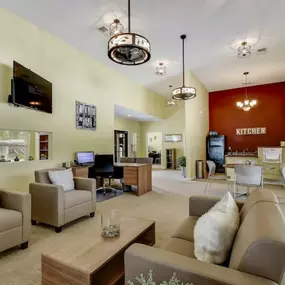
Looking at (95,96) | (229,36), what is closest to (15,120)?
(95,96)

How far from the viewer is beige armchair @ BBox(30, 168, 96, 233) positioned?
119 inches

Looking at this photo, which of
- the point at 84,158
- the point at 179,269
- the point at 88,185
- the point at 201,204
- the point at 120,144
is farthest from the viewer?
the point at 120,144

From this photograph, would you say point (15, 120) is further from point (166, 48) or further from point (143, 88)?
point (143, 88)

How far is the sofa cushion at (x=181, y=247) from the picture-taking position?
1.55m

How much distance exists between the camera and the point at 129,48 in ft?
9.14

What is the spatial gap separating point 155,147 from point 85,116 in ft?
23.8

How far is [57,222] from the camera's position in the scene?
299 cm

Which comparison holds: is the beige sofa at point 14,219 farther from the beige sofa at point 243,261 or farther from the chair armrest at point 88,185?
the beige sofa at point 243,261

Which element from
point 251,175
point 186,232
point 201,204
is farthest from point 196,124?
point 186,232

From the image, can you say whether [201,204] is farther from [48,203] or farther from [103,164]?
[103,164]

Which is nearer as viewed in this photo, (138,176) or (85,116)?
(138,176)

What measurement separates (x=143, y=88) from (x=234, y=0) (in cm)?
514

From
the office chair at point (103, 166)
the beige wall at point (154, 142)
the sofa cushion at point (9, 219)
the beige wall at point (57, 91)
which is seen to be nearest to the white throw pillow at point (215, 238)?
the sofa cushion at point (9, 219)

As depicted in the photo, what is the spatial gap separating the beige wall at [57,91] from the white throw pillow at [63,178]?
99 centimetres
